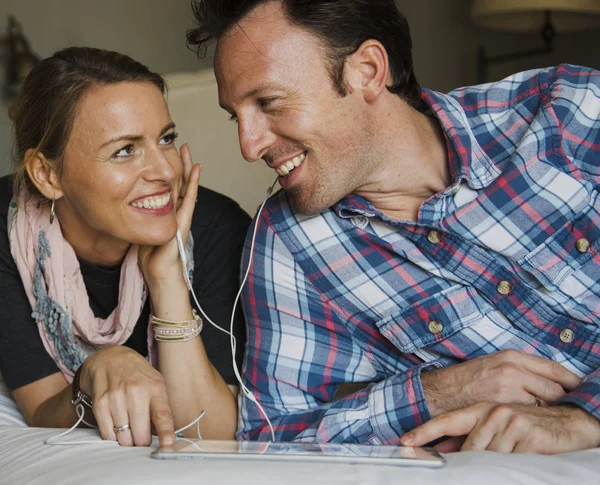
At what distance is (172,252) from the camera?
1491mm

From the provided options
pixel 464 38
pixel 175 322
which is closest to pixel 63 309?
pixel 175 322

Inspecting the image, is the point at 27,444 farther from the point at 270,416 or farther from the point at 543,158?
the point at 543,158

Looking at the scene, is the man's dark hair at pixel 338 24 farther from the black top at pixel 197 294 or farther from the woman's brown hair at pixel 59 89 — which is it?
the black top at pixel 197 294

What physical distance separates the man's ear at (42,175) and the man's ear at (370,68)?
0.60 meters

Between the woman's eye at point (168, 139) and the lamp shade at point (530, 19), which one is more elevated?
the lamp shade at point (530, 19)

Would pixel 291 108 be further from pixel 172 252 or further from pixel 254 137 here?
pixel 172 252

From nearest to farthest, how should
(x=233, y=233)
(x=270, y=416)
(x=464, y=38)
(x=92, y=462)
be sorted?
(x=92, y=462) → (x=270, y=416) → (x=233, y=233) → (x=464, y=38)

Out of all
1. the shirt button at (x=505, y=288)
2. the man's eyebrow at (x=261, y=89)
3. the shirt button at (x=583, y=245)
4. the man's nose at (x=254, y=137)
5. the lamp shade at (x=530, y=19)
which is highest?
the lamp shade at (x=530, y=19)

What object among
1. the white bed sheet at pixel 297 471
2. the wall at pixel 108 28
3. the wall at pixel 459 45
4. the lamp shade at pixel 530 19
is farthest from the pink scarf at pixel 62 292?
the wall at pixel 459 45

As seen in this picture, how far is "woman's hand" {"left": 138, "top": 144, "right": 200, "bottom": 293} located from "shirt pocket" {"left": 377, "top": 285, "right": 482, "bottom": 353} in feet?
1.31

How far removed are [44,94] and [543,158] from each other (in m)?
0.90

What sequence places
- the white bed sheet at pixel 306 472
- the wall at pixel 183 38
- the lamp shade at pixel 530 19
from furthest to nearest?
1. the lamp shade at pixel 530 19
2. the wall at pixel 183 38
3. the white bed sheet at pixel 306 472

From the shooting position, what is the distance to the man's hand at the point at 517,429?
105cm

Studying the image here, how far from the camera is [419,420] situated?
126 centimetres
